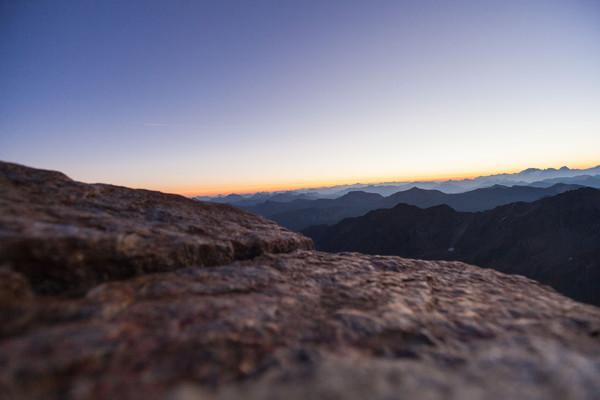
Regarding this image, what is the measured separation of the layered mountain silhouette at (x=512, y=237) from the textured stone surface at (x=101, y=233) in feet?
193

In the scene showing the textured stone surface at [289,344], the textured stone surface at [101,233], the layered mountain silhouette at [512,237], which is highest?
the textured stone surface at [101,233]

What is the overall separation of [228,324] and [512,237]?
80.8 m

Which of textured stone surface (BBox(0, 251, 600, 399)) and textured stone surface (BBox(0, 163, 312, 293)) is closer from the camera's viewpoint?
textured stone surface (BBox(0, 251, 600, 399))

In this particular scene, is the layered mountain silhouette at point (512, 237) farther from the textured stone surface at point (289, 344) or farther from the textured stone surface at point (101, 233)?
the textured stone surface at point (101, 233)

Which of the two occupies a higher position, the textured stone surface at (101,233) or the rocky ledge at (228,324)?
the textured stone surface at (101,233)

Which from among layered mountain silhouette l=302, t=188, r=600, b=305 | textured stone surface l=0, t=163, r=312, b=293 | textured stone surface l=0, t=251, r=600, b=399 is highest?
textured stone surface l=0, t=163, r=312, b=293

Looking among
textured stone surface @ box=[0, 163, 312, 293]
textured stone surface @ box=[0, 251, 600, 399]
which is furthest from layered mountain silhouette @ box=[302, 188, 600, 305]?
textured stone surface @ box=[0, 163, 312, 293]

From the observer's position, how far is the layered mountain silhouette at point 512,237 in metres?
46.9

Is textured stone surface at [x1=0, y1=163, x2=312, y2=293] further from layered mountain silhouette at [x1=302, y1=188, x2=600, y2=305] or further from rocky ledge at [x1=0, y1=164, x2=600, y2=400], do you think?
layered mountain silhouette at [x1=302, y1=188, x2=600, y2=305]

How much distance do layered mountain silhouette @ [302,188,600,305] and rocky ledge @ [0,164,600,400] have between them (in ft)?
187

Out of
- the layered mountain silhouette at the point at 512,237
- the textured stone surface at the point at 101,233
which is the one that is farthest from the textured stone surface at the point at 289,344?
the layered mountain silhouette at the point at 512,237

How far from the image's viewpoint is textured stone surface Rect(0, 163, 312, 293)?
8.37ft

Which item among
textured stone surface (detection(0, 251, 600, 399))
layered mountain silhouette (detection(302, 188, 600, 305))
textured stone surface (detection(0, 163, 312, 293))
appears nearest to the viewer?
textured stone surface (detection(0, 251, 600, 399))

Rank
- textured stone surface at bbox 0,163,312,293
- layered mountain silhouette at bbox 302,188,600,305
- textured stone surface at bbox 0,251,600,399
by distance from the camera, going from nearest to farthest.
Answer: textured stone surface at bbox 0,251,600,399, textured stone surface at bbox 0,163,312,293, layered mountain silhouette at bbox 302,188,600,305
